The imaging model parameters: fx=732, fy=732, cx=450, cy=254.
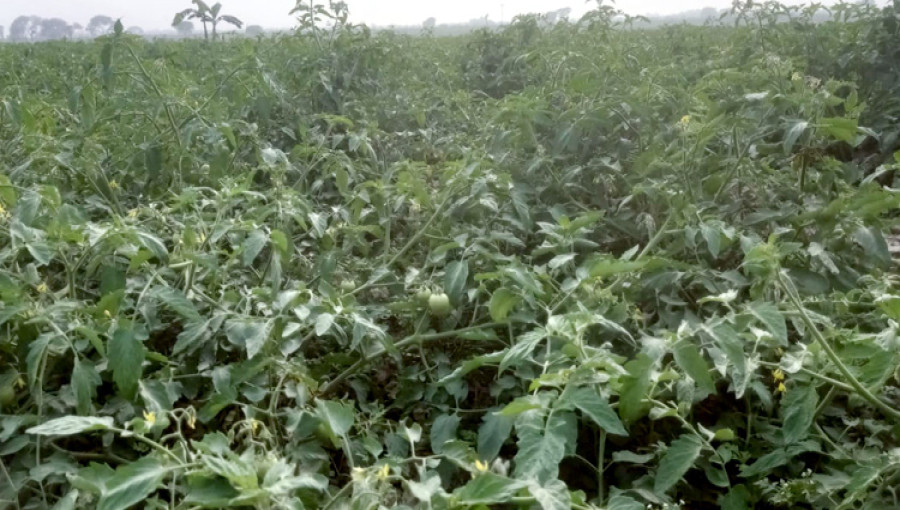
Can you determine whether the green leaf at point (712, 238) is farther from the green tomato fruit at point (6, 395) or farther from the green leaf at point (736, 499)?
the green tomato fruit at point (6, 395)

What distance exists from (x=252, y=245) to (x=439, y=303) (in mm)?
463

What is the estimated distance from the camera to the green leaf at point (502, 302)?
164 cm

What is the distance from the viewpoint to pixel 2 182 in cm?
166

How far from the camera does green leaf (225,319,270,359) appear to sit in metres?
1.50

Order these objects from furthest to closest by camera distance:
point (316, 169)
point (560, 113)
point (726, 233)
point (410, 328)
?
point (316, 169), point (560, 113), point (410, 328), point (726, 233)

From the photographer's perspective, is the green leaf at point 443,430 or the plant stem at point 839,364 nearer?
the plant stem at point 839,364

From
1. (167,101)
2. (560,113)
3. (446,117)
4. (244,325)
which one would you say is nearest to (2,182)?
(244,325)

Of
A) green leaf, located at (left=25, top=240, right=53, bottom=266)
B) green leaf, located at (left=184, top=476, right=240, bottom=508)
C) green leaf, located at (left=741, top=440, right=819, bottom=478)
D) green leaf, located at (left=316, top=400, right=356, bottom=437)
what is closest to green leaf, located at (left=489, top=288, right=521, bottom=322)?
green leaf, located at (left=316, top=400, right=356, bottom=437)

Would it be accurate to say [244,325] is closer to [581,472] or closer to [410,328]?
[410,328]

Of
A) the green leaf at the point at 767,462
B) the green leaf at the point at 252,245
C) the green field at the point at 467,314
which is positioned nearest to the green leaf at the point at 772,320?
the green field at the point at 467,314

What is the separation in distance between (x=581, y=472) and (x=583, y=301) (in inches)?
15.0

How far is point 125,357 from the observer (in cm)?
134

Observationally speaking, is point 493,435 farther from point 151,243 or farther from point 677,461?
point 151,243

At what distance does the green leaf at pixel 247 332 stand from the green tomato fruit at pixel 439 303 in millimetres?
419
